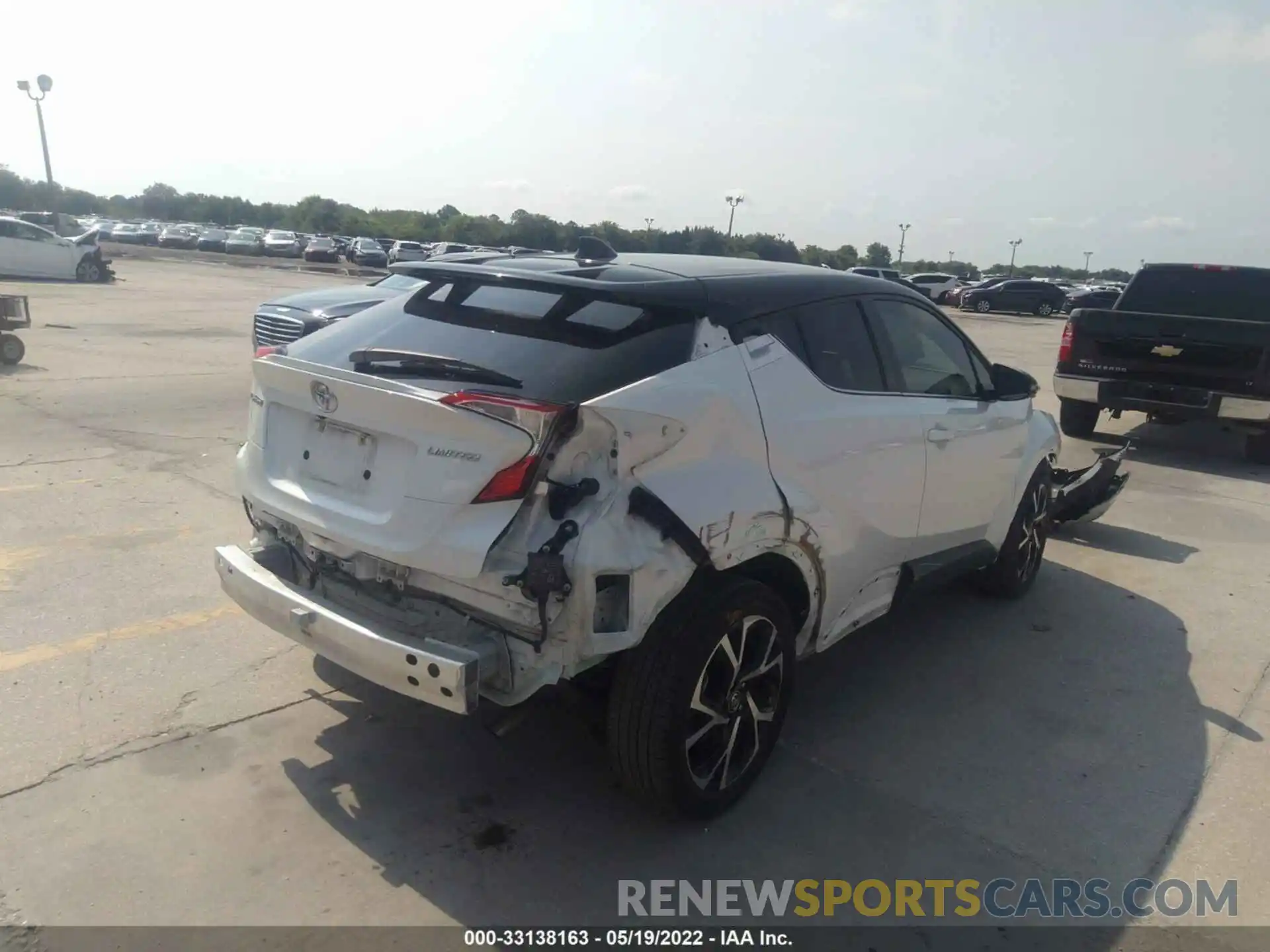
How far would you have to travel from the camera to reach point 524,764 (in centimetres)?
371

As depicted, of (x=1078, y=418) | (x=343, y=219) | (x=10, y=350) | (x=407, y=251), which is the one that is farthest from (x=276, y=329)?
(x=343, y=219)

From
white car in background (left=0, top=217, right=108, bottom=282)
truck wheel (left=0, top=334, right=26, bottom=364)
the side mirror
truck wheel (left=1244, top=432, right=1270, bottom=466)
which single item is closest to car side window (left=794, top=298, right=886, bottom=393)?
the side mirror

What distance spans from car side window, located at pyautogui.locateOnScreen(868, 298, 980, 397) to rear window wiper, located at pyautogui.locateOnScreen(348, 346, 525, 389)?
1873 mm

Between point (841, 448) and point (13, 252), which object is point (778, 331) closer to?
point (841, 448)

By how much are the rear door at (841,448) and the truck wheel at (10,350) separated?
1116cm

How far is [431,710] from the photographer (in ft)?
13.3

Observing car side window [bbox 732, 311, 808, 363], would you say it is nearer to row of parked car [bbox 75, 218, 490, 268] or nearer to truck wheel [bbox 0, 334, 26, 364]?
truck wheel [bbox 0, 334, 26, 364]

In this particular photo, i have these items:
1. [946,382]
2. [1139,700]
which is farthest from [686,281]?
[1139,700]

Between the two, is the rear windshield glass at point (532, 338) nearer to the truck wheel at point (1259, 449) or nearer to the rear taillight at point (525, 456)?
the rear taillight at point (525, 456)

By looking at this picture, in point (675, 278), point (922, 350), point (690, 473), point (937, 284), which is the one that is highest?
point (675, 278)

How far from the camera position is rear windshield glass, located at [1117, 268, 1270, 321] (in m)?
10.4

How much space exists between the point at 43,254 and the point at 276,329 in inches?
868

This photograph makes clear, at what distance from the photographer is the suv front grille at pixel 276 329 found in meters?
9.36

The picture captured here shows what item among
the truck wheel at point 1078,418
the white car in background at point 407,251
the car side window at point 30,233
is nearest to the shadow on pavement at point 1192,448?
the truck wheel at point 1078,418
